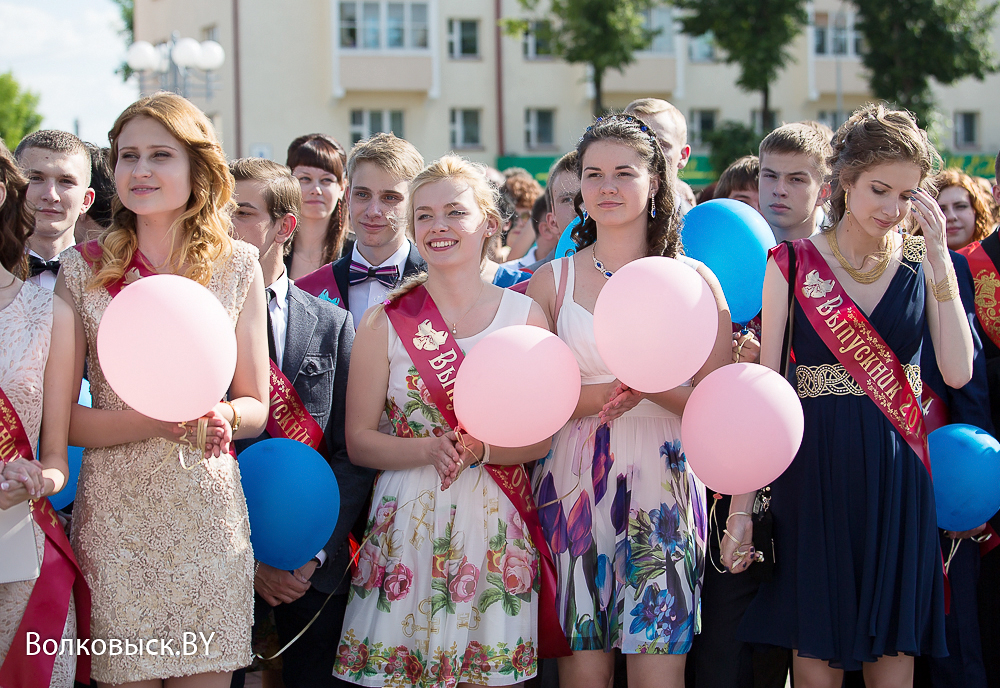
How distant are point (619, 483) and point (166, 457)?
1346 millimetres

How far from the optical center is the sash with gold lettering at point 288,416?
120 inches

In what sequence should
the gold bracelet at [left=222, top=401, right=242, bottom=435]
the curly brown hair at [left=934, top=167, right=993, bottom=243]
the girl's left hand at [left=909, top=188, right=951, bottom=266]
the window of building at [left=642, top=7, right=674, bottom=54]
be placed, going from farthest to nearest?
the window of building at [left=642, top=7, right=674, bottom=54], the curly brown hair at [left=934, top=167, right=993, bottom=243], the girl's left hand at [left=909, top=188, right=951, bottom=266], the gold bracelet at [left=222, top=401, right=242, bottom=435]

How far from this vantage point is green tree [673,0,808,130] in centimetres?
2456

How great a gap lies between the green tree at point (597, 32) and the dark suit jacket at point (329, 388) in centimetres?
2153

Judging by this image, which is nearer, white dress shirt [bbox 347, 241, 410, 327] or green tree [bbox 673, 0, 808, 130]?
white dress shirt [bbox 347, 241, 410, 327]

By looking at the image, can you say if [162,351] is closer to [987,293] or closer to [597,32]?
[987,293]

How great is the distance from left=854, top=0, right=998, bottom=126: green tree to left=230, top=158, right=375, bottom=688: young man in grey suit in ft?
83.1

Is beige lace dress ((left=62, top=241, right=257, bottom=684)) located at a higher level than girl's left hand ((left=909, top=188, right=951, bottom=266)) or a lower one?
lower

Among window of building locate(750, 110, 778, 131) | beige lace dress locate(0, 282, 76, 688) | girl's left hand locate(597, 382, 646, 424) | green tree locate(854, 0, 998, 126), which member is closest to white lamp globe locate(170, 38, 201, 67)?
beige lace dress locate(0, 282, 76, 688)

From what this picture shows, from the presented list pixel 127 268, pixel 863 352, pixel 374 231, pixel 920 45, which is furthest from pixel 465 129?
pixel 127 268

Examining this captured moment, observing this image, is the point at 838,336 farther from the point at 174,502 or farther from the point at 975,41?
the point at 975,41

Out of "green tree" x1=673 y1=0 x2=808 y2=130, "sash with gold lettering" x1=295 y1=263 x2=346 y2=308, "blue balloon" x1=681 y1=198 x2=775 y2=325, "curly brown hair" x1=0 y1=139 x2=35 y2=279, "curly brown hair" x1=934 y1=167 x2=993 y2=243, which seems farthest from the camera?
"green tree" x1=673 y1=0 x2=808 y2=130

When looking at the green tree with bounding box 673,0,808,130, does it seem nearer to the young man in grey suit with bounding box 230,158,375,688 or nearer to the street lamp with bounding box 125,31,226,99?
the street lamp with bounding box 125,31,226,99

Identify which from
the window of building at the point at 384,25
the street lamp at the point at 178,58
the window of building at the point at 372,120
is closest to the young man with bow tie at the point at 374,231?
the street lamp at the point at 178,58
